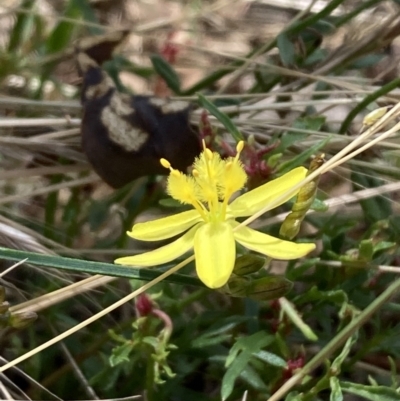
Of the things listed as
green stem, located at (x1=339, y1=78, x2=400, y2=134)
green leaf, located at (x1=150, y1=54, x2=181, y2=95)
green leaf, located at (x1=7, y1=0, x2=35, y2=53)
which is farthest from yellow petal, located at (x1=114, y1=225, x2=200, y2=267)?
green leaf, located at (x1=7, y1=0, x2=35, y2=53)

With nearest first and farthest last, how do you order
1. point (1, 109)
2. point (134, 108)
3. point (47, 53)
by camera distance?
point (134, 108)
point (1, 109)
point (47, 53)

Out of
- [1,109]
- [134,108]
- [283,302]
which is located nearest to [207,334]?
[283,302]

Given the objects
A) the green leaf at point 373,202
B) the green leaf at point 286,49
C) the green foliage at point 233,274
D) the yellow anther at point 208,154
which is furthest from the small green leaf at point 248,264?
the green leaf at point 286,49

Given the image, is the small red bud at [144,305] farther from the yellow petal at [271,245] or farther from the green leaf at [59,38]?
Result: the green leaf at [59,38]

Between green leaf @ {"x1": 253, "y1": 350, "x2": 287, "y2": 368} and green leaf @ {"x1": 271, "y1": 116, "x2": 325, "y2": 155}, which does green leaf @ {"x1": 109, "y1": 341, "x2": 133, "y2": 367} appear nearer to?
green leaf @ {"x1": 253, "y1": 350, "x2": 287, "y2": 368}

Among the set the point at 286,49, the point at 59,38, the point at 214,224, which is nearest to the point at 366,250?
the point at 214,224

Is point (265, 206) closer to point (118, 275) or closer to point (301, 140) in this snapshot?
point (118, 275)

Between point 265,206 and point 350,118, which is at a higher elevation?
point 350,118
